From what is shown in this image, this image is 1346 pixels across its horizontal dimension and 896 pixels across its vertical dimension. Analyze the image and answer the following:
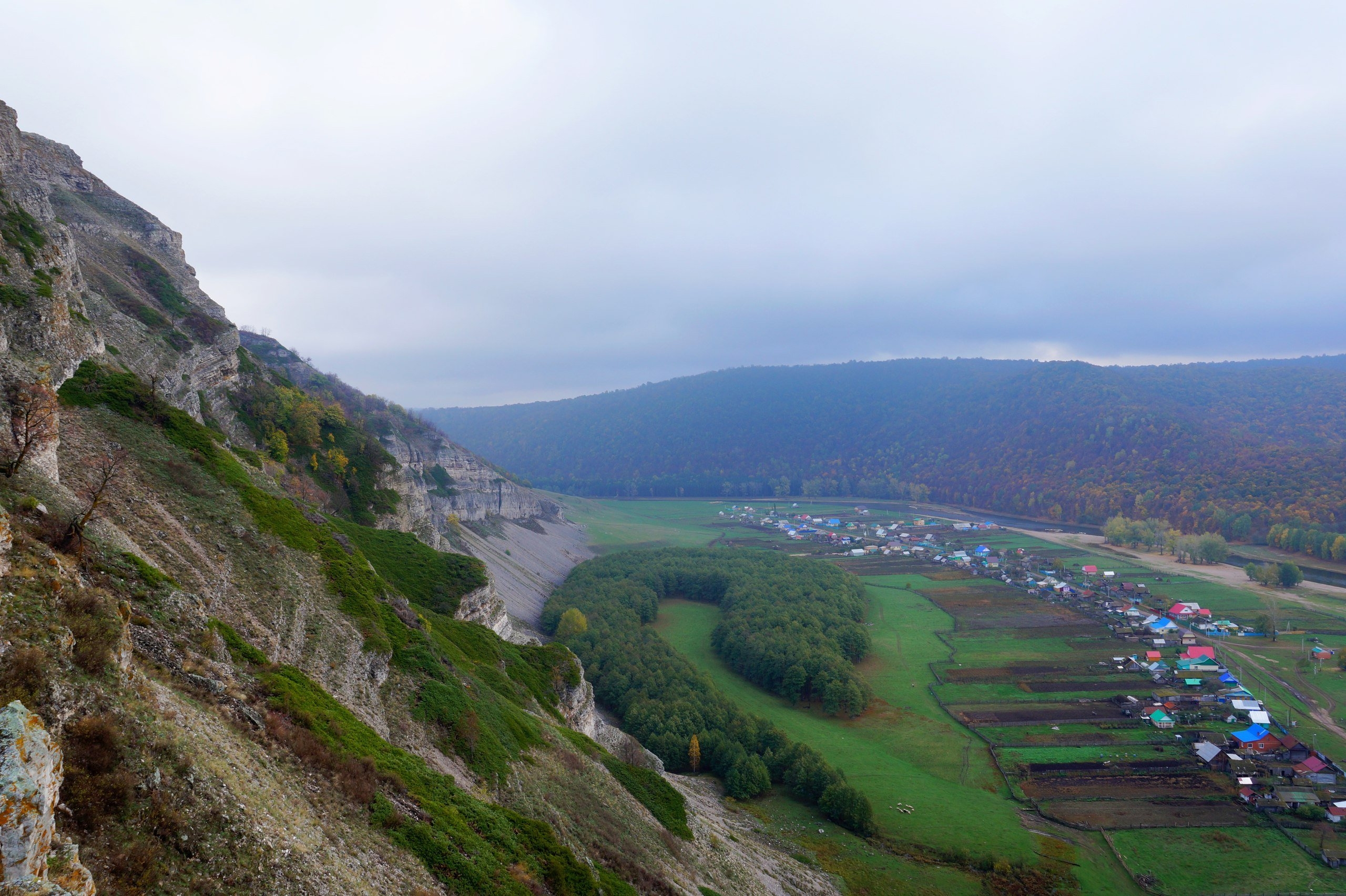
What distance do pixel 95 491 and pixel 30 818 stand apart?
738 inches

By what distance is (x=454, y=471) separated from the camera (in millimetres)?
133375

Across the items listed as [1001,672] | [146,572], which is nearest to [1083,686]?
[1001,672]

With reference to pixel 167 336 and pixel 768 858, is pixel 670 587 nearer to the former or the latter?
pixel 768 858

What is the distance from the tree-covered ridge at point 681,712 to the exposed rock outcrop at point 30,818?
49834 mm

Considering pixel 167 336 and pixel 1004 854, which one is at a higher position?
pixel 167 336

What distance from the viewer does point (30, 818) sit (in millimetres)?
7809

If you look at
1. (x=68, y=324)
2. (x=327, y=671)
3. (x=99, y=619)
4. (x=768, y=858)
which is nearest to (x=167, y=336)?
(x=68, y=324)

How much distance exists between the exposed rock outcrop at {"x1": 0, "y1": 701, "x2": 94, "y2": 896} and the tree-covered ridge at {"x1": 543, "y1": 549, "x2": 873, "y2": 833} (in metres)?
49.8

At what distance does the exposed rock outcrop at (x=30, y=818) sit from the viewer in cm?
761

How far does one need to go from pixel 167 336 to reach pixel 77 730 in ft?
158

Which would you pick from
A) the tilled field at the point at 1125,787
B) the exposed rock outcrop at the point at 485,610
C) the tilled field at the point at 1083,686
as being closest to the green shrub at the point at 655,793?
the exposed rock outcrop at the point at 485,610

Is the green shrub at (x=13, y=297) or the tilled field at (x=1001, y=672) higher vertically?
the green shrub at (x=13, y=297)

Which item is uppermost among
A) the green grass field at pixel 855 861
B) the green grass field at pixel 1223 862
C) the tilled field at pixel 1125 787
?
the tilled field at pixel 1125 787

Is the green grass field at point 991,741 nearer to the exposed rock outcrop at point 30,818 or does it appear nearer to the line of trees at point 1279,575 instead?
the line of trees at point 1279,575
